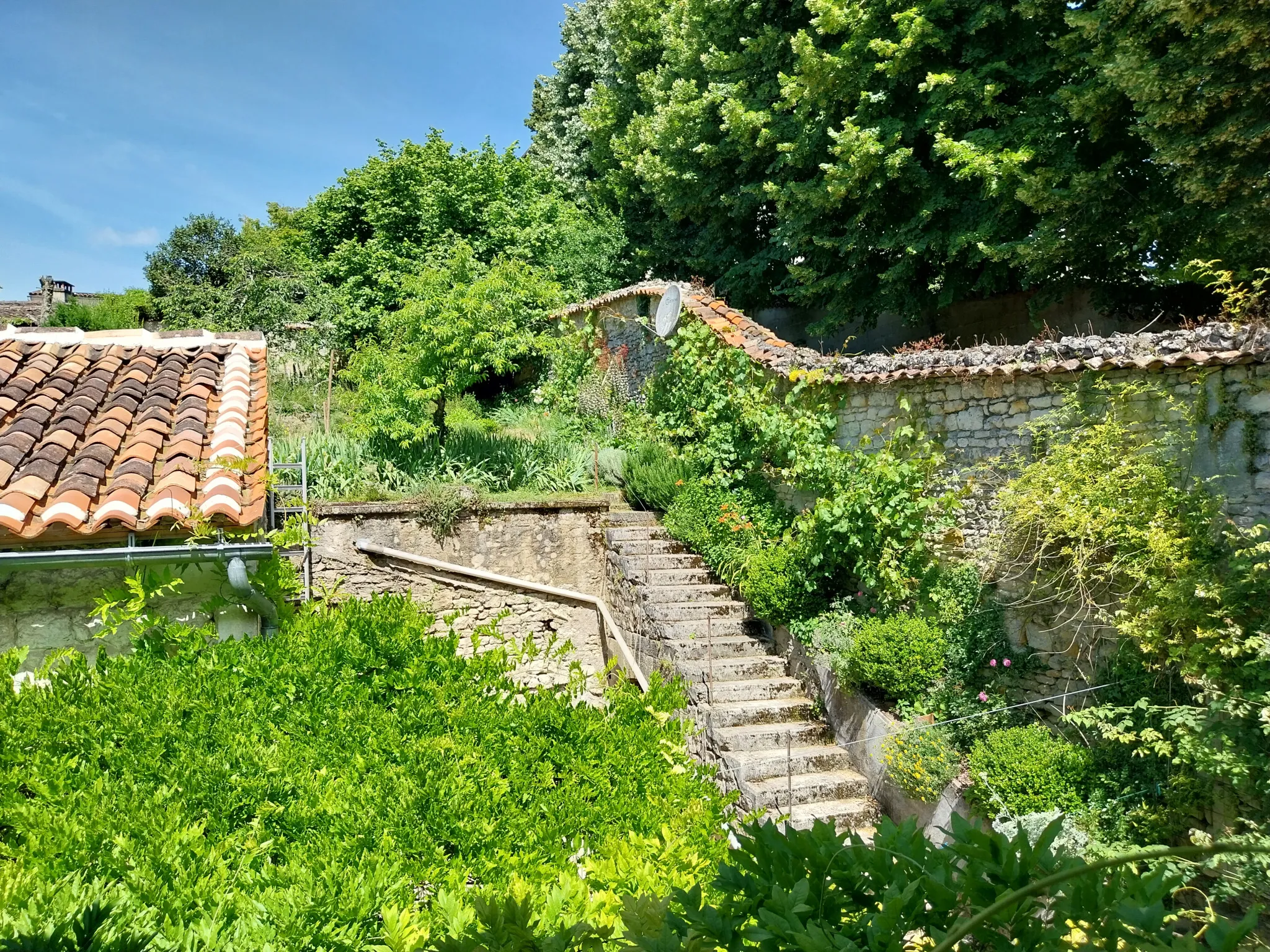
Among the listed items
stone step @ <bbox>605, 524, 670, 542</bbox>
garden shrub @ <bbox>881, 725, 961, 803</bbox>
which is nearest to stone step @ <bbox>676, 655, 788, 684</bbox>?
garden shrub @ <bbox>881, 725, 961, 803</bbox>

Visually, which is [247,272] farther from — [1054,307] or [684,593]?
[1054,307]

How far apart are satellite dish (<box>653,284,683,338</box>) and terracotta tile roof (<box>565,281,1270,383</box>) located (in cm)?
66

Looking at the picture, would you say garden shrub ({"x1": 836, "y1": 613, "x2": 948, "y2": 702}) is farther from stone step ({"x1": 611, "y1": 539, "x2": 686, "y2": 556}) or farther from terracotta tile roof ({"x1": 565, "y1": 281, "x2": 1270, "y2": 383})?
stone step ({"x1": 611, "y1": 539, "x2": 686, "y2": 556})

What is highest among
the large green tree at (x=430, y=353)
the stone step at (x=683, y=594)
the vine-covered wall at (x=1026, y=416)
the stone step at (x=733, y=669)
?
the large green tree at (x=430, y=353)

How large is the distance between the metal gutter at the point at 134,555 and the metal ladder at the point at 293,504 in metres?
0.68

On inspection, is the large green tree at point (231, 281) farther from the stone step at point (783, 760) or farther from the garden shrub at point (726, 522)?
the stone step at point (783, 760)

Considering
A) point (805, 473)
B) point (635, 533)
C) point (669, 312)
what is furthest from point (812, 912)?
point (669, 312)

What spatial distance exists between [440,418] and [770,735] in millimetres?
6458

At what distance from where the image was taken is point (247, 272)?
19.2m

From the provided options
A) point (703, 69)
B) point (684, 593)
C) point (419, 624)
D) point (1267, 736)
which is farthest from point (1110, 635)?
point (703, 69)

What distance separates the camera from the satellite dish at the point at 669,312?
11531 mm

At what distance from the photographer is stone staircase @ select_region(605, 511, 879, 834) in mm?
7027

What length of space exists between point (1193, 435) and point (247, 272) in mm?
20411

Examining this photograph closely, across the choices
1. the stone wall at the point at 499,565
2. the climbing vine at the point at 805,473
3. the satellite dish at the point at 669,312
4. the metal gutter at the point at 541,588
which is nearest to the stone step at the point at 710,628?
the climbing vine at the point at 805,473
